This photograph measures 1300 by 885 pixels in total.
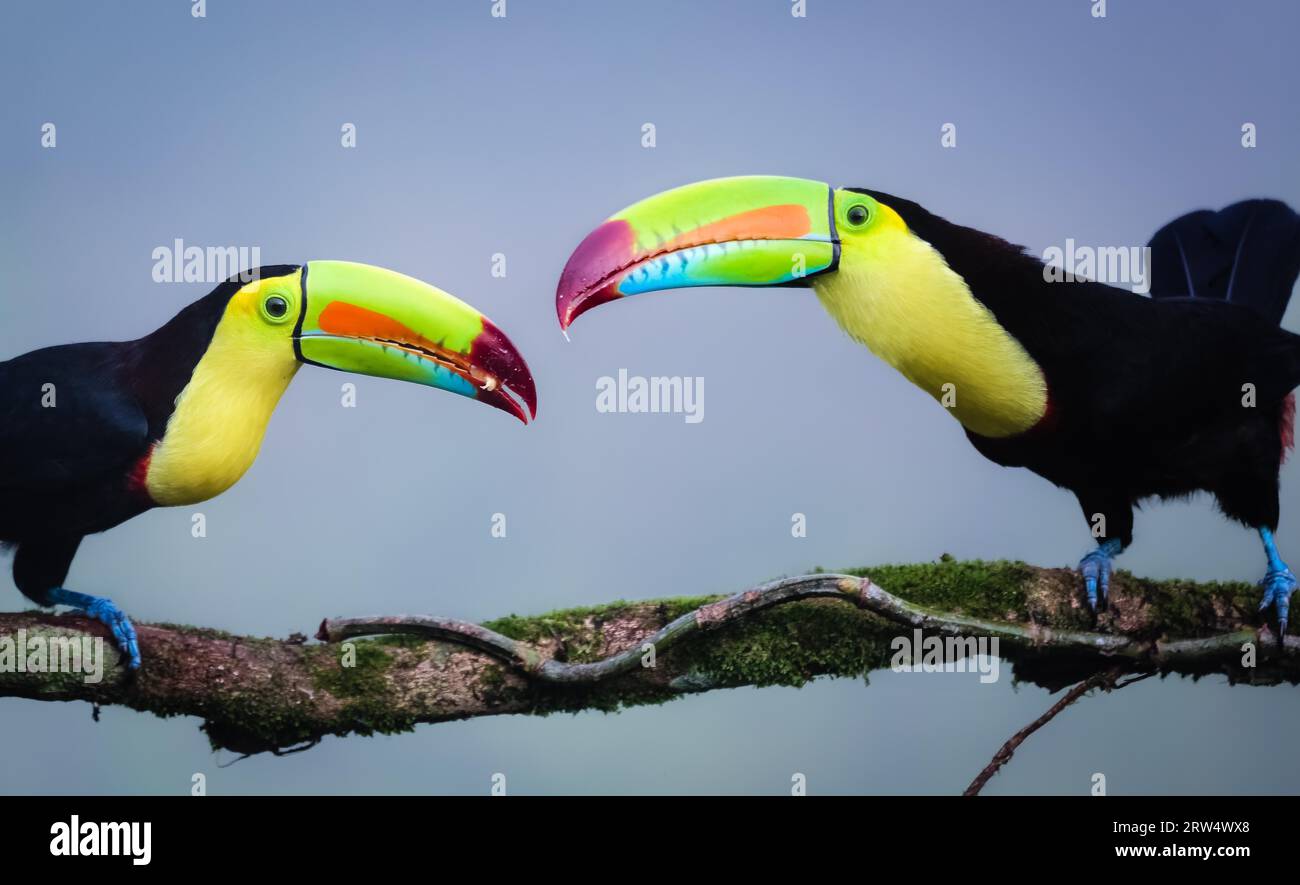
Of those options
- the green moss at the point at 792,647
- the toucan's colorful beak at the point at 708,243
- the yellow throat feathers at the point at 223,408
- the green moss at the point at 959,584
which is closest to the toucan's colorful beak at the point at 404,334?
the yellow throat feathers at the point at 223,408

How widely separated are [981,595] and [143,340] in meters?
2.54

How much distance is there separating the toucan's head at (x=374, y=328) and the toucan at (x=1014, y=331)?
1.05 feet

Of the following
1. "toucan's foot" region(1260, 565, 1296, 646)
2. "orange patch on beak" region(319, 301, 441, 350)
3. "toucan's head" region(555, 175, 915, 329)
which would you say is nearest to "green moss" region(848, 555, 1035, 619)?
"toucan's foot" region(1260, 565, 1296, 646)

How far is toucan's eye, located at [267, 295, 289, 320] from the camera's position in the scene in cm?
411

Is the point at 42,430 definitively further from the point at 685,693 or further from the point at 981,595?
the point at 981,595

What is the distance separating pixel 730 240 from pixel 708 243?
0.21ft

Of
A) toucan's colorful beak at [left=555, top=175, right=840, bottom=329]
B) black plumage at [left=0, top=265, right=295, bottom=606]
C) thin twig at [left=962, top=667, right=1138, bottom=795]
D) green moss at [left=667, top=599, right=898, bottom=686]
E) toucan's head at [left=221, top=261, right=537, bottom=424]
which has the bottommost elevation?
thin twig at [left=962, top=667, right=1138, bottom=795]

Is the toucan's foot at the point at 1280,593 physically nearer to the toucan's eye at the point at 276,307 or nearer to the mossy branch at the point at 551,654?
the mossy branch at the point at 551,654

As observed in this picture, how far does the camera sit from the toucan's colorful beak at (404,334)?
4.12 metres

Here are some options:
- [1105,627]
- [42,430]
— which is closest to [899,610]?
[1105,627]

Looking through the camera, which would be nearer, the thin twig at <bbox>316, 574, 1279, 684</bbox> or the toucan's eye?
the thin twig at <bbox>316, 574, 1279, 684</bbox>

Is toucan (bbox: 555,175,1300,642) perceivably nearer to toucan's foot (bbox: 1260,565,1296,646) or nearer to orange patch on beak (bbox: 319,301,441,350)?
toucan's foot (bbox: 1260,565,1296,646)

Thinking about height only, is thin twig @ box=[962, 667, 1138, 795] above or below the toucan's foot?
below

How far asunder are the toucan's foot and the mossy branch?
0.29 metres
